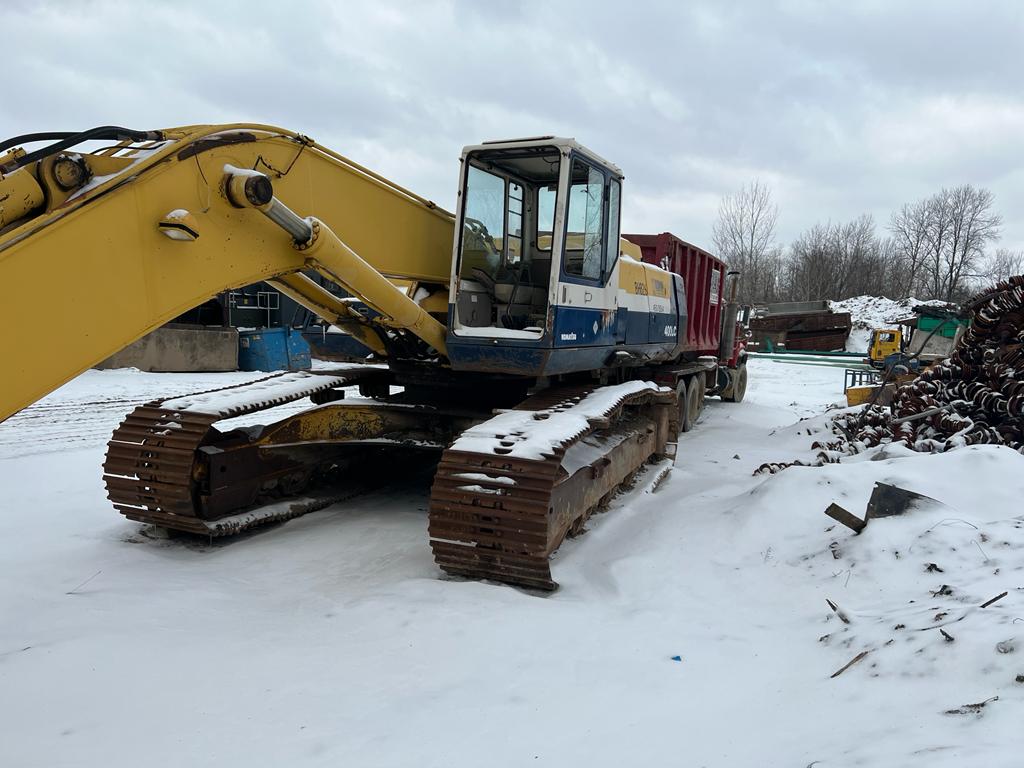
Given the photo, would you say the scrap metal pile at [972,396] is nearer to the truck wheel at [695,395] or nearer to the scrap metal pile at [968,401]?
the scrap metal pile at [968,401]

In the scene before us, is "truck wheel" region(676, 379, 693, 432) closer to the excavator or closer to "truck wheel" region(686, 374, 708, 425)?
"truck wheel" region(686, 374, 708, 425)

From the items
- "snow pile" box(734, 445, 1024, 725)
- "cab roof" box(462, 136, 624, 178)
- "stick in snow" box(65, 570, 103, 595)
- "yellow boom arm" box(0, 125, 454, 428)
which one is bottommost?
"stick in snow" box(65, 570, 103, 595)

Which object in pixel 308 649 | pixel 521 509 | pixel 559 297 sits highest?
pixel 559 297

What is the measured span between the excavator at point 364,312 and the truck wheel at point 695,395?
140 inches

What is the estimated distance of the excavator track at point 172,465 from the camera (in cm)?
515

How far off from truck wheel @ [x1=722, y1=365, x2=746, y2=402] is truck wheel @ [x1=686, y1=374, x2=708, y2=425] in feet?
8.00

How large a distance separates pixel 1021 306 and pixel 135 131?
8.73 meters

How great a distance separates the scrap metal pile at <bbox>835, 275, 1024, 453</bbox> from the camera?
7102 mm

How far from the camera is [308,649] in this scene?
141 inches

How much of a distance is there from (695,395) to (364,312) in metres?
7.36

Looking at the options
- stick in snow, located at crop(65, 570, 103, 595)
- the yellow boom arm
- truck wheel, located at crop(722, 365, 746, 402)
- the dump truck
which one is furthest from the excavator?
the dump truck

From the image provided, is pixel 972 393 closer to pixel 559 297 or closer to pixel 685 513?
pixel 685 513

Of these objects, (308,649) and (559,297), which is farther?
(559,297)

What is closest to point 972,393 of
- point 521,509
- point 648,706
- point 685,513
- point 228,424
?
point 685,513
